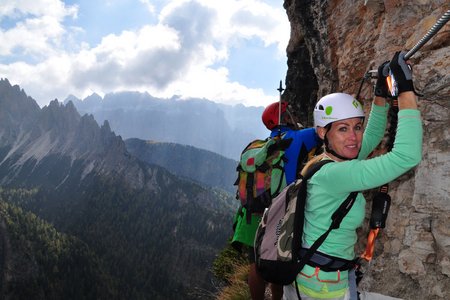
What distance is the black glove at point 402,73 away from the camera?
3094mm

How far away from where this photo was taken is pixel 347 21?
7406mm

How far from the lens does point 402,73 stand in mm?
3154

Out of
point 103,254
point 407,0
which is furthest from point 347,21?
point 103,254

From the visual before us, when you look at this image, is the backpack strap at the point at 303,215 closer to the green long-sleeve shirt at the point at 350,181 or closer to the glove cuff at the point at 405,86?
→ the green long-sleeve shirt at the point at 350,181

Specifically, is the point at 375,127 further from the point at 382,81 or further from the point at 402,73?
the point at 402,73

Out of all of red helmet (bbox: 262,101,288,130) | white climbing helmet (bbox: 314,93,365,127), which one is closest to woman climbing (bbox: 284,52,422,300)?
white climbing helmet (bbox: 314,93,365,127)

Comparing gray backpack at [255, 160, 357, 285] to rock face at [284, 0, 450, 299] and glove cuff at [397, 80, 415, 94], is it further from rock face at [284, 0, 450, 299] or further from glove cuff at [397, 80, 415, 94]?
rock face at [284, 0, 450, 299]

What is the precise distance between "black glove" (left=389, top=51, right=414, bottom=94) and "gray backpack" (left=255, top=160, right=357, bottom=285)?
36.7 inches

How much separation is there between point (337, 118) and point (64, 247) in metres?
170

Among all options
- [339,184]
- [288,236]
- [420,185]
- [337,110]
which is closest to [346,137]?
[337,110]

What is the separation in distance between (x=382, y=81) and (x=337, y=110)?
2.17 feet

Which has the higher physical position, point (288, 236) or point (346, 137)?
point (346, 137)

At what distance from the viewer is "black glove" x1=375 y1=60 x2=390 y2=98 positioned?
3605 millimetres

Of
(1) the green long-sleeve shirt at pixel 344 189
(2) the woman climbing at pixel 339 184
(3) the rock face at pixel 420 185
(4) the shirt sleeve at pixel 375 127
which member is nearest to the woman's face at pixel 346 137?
(2) the woman climbing at pixel 339 184
